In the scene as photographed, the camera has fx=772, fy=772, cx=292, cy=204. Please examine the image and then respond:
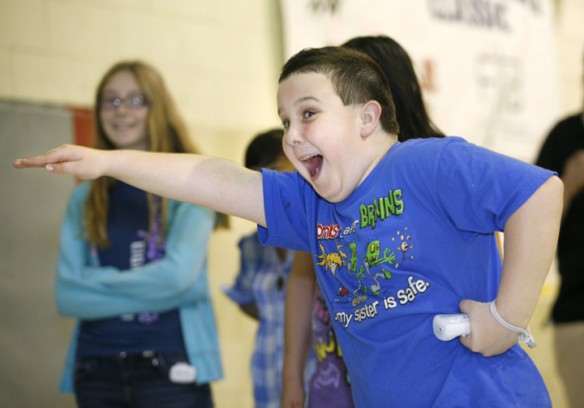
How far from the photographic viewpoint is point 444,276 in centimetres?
150

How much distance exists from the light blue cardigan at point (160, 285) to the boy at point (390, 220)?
3.02 ft

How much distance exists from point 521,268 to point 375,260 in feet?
0.91

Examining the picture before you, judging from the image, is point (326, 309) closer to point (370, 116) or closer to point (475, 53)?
point (370, 116)

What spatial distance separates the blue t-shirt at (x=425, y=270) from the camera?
56.6 inches

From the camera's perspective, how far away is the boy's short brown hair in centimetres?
164

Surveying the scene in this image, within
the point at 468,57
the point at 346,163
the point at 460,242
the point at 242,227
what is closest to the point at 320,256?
the point at 346,163

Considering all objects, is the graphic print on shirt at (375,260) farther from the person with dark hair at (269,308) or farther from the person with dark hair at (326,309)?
the person with dark hair at (269,308)

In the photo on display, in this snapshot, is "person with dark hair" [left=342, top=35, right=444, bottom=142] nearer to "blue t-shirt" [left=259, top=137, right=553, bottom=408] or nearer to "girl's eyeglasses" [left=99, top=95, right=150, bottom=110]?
"blue t-shirt" [left=259, top=137, right=553, bottom=408]

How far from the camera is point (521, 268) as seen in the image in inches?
55.4

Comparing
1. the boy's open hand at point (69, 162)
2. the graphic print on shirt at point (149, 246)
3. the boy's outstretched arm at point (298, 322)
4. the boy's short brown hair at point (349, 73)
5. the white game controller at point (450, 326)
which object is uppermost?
the boy's short brown hair at point (349, 73)

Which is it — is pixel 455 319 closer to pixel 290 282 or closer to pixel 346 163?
pixel 346 163

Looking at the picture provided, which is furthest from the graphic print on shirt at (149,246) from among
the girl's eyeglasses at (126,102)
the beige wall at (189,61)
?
the beige wall at (189,61)

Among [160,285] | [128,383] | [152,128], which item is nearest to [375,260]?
[160,285]

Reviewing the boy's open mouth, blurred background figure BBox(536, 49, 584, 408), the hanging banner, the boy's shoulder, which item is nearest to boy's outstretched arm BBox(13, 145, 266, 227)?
the boy's open mouth
